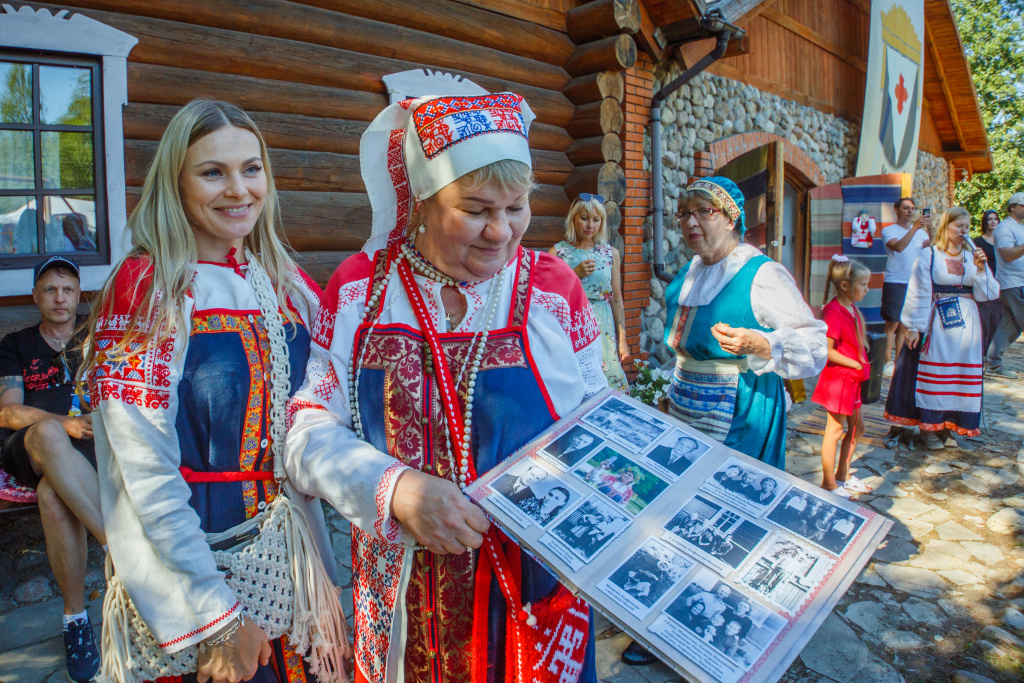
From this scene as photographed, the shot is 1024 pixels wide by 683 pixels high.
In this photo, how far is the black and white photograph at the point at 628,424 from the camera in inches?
53.1

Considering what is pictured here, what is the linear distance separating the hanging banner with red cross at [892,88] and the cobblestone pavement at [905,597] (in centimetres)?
663

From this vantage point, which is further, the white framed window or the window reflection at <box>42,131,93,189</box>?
the window reflection at <box>42,131,93,189</box>

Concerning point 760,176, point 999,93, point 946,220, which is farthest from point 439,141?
point 999,93

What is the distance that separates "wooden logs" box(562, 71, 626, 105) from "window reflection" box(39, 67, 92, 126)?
12.5ft

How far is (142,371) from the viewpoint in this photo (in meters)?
1.32

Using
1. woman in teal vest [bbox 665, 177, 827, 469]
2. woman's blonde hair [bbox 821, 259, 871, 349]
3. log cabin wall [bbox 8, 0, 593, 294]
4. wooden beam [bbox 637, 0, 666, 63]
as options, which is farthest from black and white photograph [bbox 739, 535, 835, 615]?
wooden beam [bbox 637, 0, 666, 63]

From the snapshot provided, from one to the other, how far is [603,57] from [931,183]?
12.4 metres

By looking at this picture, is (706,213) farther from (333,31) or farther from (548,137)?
(548,137)

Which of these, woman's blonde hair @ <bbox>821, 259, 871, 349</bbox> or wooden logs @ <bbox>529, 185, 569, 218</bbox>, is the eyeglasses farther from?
wooden logs @ <bbox>529, 185, 569, 218</bbox>

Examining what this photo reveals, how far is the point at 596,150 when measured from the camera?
19.0ft

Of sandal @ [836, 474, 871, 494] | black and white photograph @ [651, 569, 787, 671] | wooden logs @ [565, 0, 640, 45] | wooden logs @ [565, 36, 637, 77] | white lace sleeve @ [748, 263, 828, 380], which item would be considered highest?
wooden logs @ [565, 0, 640, 45]

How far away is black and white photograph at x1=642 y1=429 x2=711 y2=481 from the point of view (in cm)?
129

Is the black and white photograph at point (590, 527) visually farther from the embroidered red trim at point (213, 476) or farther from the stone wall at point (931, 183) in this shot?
the stone wall at point (931, 183)

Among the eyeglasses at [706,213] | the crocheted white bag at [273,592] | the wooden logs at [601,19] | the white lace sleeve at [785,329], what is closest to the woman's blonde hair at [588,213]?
the wooden logs at [601,19]
